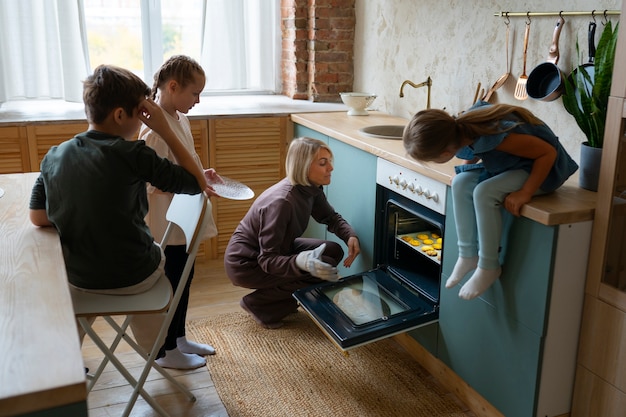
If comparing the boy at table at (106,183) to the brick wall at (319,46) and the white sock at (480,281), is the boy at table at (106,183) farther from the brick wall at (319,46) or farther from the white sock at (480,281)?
the brick wall at (319,46)

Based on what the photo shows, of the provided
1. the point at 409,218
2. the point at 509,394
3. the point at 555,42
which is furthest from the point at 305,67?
the point at 509,394

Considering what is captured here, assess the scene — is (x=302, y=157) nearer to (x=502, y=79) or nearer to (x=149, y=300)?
(x=502, y=79)

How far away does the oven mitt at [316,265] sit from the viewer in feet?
8.35

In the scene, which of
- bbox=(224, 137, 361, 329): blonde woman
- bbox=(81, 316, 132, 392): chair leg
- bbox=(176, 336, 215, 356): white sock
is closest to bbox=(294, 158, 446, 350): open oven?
bbox=(224, 137, 361, 329): blonde woman

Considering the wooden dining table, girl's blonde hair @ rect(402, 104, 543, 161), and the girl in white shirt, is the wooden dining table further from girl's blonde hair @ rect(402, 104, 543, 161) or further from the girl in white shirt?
girl's blonde hair @ rect(402, 104, 543, 161)

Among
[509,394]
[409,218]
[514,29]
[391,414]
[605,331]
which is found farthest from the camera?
[409,218]

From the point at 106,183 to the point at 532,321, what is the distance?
50.4 inches

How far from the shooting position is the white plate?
206 cm

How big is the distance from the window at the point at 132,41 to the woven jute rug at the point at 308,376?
175 centimetres

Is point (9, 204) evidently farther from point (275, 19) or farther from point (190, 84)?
point (275, 19)

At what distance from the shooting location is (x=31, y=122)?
3059mm

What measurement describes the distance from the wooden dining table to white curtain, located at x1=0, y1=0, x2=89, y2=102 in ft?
7.10

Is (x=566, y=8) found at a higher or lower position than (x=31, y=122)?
higher

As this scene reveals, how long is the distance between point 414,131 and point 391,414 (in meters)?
1.02
